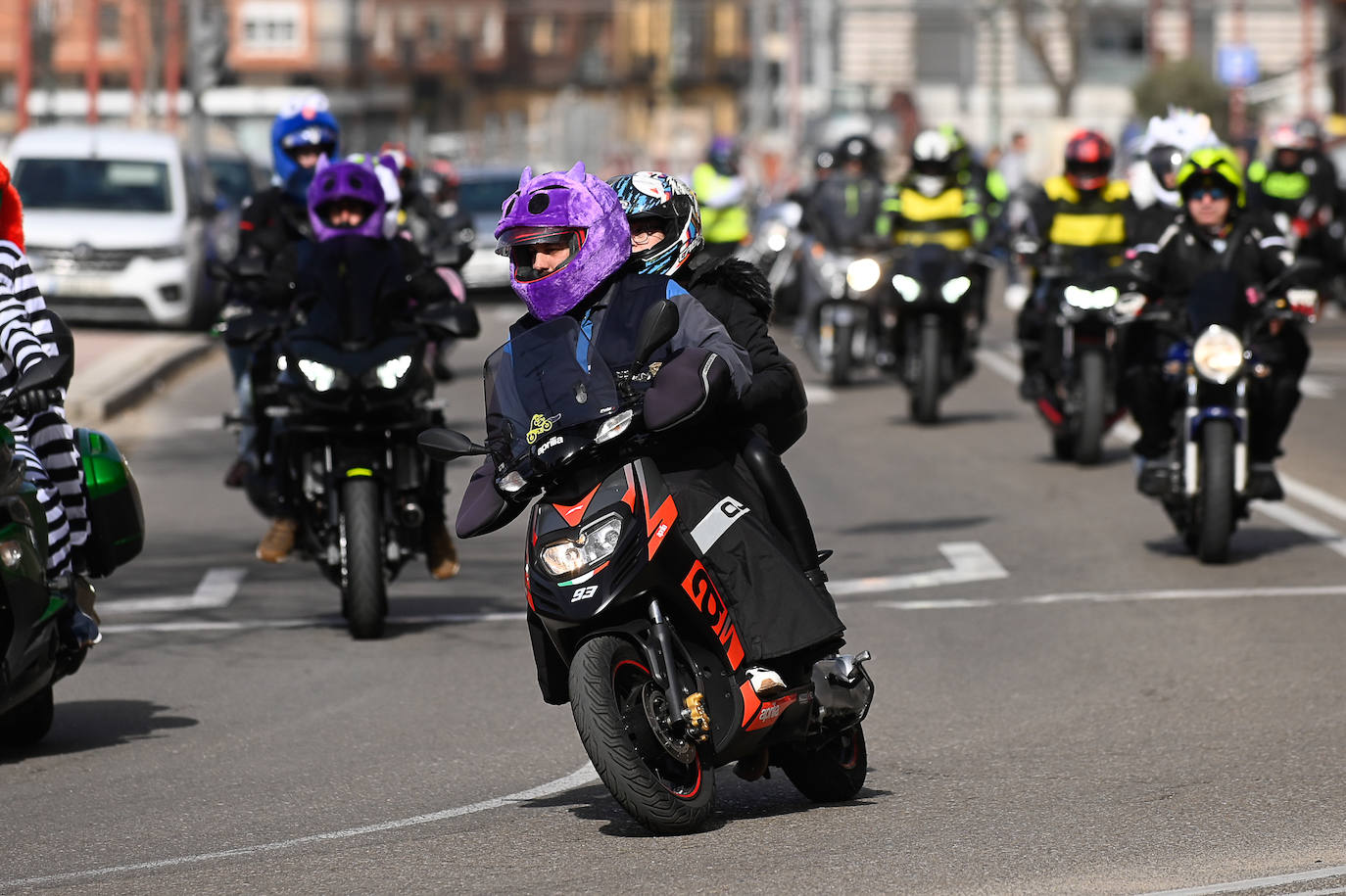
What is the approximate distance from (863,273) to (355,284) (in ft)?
31.8

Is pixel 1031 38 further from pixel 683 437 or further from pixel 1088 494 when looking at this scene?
pixel 683 437

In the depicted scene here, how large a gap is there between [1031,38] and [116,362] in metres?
48.6

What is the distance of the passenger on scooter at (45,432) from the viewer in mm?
8266

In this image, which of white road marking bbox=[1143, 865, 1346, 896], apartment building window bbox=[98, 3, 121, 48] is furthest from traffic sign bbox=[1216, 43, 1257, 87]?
white road marking bbox=[1143, 865, 1346, 896]

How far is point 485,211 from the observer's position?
35312 millimetres

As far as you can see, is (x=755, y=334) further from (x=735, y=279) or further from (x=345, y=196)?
(x=345, y=196)

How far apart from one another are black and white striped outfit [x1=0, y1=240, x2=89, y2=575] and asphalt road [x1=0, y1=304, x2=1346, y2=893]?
0.69 meters

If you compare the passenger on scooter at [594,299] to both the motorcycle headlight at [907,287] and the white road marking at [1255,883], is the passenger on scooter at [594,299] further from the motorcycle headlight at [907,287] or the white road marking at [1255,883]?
the motorcycle headlight at [907,287]

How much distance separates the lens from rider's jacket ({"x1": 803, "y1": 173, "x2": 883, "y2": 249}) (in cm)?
2222

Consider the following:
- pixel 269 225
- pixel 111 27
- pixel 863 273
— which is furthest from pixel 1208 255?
pixel 111 27

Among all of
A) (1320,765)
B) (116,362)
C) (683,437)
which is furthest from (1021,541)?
(116,362)

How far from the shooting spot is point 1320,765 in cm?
763

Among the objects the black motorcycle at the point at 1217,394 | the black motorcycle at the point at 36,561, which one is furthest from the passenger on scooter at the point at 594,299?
the black motorcycle at the point at 1217,394

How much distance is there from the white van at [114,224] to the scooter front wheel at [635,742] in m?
19.9
